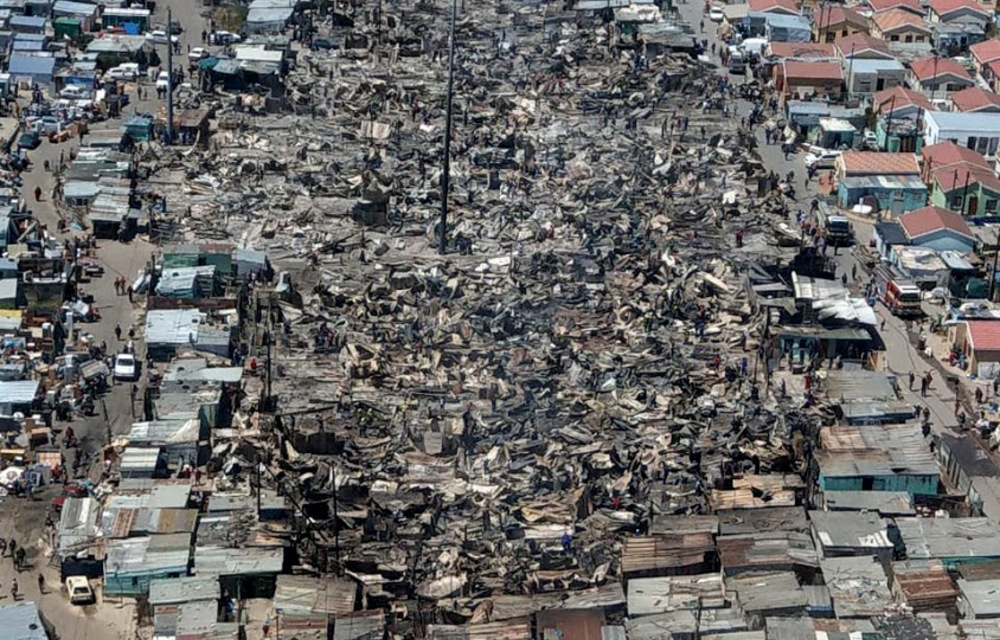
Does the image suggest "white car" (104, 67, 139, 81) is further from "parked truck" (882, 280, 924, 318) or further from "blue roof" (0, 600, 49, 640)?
"blue roof" (0, 600, 49, 640)

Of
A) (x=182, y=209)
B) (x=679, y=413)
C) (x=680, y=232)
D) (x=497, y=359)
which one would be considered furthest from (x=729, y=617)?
(x=182, y=209)

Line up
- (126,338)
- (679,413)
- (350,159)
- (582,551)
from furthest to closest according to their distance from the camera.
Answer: (350,159)
(126,338)
(679,413)
(582,551)

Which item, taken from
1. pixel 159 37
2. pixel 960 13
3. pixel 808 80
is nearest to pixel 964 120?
pixel 808 80

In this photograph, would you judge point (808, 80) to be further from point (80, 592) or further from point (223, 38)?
point (80, 592)

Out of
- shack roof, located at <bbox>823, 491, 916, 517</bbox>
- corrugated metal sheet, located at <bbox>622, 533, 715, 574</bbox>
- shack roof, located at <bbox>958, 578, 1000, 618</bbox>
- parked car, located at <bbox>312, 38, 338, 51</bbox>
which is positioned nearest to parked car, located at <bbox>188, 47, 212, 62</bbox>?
parked car, located at <bbox>312, 38, 338, 51</bbox>

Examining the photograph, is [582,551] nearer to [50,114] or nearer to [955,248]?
[955,248]

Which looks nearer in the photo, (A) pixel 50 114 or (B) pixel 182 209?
(B) pixel 182 209
